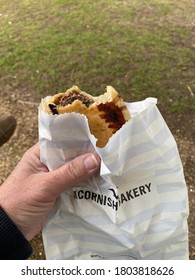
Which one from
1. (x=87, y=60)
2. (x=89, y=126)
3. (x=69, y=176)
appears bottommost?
(x=87, y=60)

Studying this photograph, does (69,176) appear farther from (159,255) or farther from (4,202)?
(159,255)

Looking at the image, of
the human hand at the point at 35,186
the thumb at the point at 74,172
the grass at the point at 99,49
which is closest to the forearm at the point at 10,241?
the human hand at the point at 35,186

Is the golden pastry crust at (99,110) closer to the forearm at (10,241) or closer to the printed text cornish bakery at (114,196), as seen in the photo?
the printed text cornish bakery at (114,196)

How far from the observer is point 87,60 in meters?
4.35

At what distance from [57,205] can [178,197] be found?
1.65 feet

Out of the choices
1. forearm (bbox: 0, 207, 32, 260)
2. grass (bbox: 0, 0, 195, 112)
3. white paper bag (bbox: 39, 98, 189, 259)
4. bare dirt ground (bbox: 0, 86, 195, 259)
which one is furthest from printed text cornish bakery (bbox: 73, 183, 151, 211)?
grass (bbox: 0, 0, 195, 112)

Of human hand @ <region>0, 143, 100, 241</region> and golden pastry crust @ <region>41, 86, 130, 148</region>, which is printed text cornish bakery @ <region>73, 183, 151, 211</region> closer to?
human hand @ <region>0, 143, 100, 241</region>

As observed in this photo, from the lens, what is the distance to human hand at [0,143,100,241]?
5.08ft

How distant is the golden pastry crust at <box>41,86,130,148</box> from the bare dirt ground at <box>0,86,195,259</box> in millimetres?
1728

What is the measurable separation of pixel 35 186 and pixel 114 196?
0.37 meters

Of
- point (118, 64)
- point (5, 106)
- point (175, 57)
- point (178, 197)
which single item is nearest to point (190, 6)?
point (175, 57)

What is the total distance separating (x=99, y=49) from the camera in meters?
4.50

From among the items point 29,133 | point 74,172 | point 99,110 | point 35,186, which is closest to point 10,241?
point 35,186
